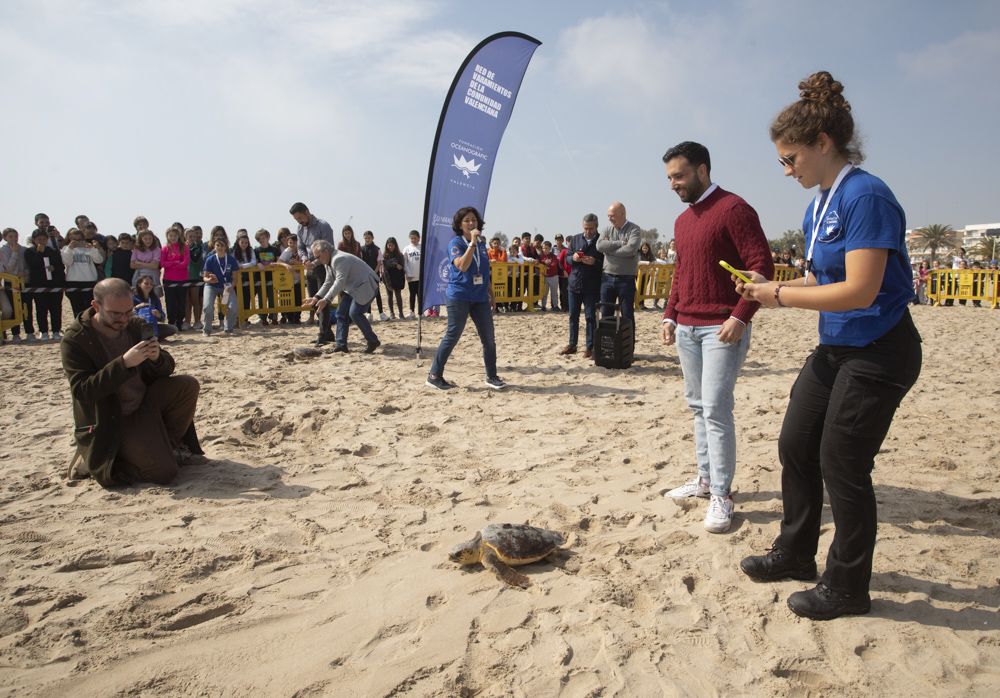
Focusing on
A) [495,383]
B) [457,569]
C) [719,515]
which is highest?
[495,383]

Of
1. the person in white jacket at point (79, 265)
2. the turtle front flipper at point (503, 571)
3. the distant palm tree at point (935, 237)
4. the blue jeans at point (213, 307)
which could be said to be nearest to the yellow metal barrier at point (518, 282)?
the blue jeans at point (213, 307)

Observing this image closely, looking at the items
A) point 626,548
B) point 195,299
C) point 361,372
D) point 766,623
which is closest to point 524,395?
point 361,372

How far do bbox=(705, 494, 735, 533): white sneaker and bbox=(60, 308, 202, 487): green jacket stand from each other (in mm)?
3292

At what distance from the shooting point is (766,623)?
2357 millimetres

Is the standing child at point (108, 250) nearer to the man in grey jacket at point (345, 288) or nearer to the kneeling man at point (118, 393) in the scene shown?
the man in grey jacket at point (345, 288)

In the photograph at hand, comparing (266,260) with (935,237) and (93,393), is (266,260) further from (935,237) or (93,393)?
(935,237)

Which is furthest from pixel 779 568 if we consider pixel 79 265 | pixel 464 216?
pixel 79 265

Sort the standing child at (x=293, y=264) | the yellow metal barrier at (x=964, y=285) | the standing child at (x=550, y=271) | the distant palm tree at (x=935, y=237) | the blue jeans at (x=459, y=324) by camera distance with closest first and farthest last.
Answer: the blue jeans at (x=459, y=324), the standing child at (x=293, y=264), the standing child at (x=550, y=271), the yellow metal barrier at (x=964, y=285), the distant palm tree at (x=935, y=237)

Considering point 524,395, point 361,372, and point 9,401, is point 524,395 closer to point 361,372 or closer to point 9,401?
point 361,372

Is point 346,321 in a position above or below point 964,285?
below

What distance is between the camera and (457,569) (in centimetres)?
279

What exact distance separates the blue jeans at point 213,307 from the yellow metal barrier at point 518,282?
593 centimetres

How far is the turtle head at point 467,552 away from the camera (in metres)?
2.74

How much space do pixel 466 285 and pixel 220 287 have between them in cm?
633
